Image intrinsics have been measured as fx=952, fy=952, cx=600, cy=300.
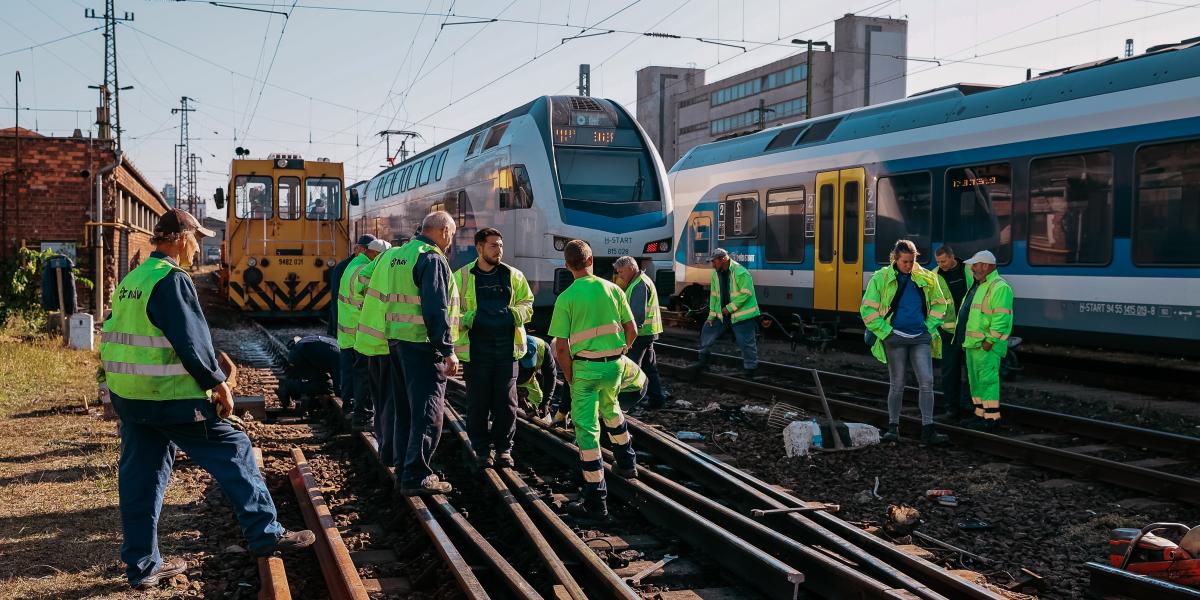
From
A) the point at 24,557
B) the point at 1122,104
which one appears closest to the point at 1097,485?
the point at 1122,104

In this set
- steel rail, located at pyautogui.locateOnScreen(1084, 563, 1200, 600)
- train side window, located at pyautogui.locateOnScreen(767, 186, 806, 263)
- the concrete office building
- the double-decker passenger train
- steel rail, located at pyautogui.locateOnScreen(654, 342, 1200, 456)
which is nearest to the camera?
steel rail, located at pyautogui.locateOnScreen(1084, 563, 1200, 600)

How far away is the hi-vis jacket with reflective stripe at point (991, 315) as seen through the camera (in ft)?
28.2

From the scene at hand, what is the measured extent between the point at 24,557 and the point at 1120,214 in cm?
1061

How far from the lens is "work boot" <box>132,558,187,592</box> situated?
15.6 ft

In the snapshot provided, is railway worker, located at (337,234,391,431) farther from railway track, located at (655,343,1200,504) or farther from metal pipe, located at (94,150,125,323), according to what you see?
metal pipe, located at (94,150,125,323)

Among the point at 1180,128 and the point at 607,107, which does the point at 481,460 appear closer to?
the point at 1180,128

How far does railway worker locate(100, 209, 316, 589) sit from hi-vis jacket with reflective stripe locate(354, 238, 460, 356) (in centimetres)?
166

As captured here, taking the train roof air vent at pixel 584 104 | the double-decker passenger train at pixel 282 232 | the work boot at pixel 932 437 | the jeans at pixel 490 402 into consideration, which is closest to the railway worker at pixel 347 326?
the jeans at pixel 490 402

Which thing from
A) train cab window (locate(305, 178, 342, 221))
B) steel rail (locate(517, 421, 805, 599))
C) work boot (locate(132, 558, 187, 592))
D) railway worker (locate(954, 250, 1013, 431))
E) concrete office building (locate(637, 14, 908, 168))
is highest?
concrete office building (locate(637, 14, 908, 168))

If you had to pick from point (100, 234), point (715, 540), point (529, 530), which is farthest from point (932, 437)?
point (100, 234)

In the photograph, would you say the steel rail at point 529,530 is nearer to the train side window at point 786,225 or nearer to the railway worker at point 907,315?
the railway worker at point 907,315

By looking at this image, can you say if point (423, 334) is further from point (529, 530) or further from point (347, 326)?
point (347, 326)

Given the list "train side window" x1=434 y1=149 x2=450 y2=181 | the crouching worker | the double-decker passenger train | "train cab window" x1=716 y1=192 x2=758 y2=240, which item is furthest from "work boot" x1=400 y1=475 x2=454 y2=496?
the double-decker passenger train

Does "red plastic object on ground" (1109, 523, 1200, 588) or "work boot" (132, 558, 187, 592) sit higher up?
"red plastic object on ground" (1109, 523, 1200, 588)
